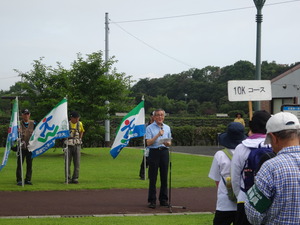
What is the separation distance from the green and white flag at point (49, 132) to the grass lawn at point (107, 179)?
1002mm

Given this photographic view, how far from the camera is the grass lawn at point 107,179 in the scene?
346 inches

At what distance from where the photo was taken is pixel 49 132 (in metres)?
13.9

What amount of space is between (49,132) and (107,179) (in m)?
2.31

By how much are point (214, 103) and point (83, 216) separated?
72.4 meters

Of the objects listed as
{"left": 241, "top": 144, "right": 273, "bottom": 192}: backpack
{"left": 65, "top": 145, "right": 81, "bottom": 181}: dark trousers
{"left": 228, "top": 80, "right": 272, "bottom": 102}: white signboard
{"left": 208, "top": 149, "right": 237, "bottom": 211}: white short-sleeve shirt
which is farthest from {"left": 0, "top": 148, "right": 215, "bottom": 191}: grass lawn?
{"left": 241, "top": 144, "right": 273, "bottom": 192}: backpack

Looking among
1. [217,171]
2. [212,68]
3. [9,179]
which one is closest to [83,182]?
[9,179]

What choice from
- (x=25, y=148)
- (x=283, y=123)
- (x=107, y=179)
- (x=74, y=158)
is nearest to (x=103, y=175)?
(x=107, y=179)

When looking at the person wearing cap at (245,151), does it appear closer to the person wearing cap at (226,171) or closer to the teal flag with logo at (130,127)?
the person wearing cap at (226,171)

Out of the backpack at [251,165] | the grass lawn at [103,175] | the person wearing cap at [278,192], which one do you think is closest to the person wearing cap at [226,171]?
the backpack at [251,165]

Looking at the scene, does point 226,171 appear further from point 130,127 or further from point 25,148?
point 25,148

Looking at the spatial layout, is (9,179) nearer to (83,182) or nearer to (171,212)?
(83,182)

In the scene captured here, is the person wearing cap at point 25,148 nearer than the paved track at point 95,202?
No

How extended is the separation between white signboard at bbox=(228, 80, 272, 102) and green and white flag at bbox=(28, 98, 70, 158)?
634 centimetres

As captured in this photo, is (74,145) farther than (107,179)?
No
